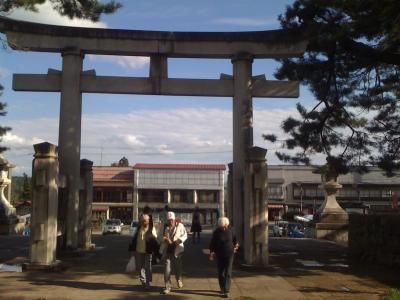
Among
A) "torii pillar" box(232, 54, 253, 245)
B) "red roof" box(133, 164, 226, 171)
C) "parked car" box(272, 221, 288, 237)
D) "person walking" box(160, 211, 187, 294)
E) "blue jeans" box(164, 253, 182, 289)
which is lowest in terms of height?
"parked car" box(272, 221, 288, 237)

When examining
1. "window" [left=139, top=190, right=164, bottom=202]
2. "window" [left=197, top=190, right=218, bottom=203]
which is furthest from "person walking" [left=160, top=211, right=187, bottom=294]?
"window" [left=139, top=190, right=164, bottom=202]

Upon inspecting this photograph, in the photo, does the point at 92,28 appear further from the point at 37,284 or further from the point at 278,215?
the point at 278,215

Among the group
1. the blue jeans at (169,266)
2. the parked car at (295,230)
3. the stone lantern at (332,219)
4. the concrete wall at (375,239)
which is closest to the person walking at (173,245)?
the blue jeans at (169,266)

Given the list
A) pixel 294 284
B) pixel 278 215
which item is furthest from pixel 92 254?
pixel 278 215

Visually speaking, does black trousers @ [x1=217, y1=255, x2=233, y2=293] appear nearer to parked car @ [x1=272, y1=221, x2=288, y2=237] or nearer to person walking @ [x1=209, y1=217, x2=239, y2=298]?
person walking @ [x1=209, y1=217, x2=239, y2=298]

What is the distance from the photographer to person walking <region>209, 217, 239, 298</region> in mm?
9711

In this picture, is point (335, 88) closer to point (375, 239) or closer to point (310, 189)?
point (375, 239)

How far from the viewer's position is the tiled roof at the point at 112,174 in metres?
71.1

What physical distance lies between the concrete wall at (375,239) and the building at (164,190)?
167 ft

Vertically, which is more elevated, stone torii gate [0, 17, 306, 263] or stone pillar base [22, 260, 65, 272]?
stone torii gate [0, 17, 306, 263]

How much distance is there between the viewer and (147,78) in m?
15.8

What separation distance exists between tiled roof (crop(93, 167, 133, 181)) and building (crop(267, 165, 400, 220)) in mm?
20689

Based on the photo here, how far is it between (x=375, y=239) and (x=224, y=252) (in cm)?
737

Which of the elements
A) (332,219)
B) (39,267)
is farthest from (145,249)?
(332,219)
